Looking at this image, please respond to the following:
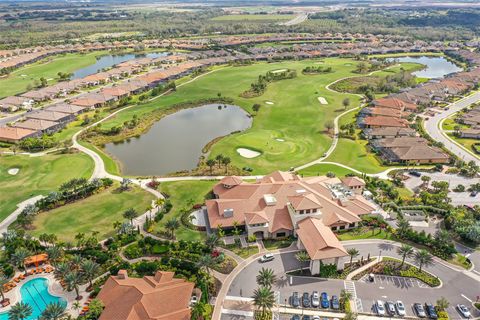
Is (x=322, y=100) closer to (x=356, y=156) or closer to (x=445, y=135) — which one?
(x=445, y=135)

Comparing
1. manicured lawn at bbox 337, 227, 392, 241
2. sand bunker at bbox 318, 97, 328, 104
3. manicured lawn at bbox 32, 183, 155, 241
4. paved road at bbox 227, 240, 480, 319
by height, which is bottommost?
manicured lawn at bbox 337, 227, 392, 241

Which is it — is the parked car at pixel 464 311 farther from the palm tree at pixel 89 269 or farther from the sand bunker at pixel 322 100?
the sand bunker at pixel 322 100

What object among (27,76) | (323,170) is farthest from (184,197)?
(27,76)

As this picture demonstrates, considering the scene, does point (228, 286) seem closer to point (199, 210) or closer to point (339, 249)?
point (339, 249)

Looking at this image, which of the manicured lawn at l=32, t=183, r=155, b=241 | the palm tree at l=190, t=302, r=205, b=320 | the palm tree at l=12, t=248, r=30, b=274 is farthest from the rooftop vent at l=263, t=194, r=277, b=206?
the palm tree at l=12, t=248, r=30, b=274

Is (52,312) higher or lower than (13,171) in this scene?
higher

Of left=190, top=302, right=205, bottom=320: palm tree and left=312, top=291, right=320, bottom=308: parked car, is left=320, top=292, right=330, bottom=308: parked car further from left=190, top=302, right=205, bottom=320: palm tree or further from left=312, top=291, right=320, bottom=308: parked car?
left=190, top=302, right=205, bottom=320: palm tree

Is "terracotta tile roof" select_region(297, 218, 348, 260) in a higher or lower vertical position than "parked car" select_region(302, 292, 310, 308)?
higher
